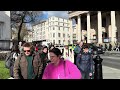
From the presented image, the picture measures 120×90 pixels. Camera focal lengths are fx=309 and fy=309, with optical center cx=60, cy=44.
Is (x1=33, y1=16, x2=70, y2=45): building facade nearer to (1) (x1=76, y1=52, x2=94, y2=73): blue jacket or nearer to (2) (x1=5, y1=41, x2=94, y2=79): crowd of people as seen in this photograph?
(1) (x1=76, y1=52, x2=94, y2=73): blue jacket

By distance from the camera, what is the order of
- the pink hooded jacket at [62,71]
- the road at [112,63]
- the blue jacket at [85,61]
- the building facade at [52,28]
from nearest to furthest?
1. the pink hooded jacket at [62,71]
2. the blue jacket at [85,61]
3. the building facade at [52,28]
4. the road at [112,63]

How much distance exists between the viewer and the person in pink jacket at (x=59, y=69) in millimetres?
3603

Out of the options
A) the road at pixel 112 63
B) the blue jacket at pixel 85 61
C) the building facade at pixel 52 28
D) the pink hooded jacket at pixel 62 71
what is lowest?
the road at pixel 112 63

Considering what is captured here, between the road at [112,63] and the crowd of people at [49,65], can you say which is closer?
the crowd of people at [49,65]

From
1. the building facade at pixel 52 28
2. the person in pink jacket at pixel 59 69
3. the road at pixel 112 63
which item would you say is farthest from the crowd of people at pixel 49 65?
the road at pixel 112 63

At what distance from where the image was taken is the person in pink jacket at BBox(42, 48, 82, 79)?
3.60m

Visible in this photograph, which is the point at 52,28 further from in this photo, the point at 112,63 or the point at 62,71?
the point at 112,63

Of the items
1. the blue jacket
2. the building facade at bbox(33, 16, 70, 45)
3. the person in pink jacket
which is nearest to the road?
the building facade at bbox(33, 16, 70, 45)

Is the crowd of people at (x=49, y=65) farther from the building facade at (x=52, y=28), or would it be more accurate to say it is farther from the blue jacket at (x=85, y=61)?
the building facade at (x=52, y=28)

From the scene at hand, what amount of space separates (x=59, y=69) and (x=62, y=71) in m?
0.06

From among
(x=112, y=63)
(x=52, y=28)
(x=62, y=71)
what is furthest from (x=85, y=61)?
(x=112, y=63)

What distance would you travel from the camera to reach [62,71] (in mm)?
3689
